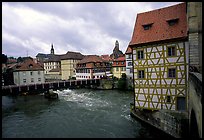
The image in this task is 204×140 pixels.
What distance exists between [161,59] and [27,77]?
28209 mm

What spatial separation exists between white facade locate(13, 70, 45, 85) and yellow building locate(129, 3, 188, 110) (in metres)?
25.6

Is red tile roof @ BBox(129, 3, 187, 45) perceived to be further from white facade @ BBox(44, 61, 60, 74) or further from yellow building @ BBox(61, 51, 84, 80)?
white facade @ BBox(44, 61, 60, 74)

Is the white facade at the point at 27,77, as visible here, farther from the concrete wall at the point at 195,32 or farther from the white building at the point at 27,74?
the concrete wall at the point at 195,32

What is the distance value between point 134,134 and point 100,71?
32.1m

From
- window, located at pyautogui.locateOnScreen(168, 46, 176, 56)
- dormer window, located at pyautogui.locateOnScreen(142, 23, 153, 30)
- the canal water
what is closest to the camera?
the canal water

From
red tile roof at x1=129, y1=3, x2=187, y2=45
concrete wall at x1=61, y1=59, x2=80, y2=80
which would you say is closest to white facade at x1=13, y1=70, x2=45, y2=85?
concrete wall at x1=61, y1=59, x2=80, y2=80

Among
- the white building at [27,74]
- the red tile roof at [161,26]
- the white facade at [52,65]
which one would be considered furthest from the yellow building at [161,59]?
the white facade at [52,65]

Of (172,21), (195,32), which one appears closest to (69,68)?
(172,21)

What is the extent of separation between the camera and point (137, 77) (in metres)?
14.1

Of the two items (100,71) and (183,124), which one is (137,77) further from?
(100,71)

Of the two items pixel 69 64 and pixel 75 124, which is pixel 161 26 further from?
pixel 69 64

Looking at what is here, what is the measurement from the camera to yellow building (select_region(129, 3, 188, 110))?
1199 cm

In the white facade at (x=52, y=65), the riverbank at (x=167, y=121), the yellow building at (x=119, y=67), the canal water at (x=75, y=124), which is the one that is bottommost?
the canal water at (x=75, y=124)

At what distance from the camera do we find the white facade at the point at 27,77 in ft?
109
